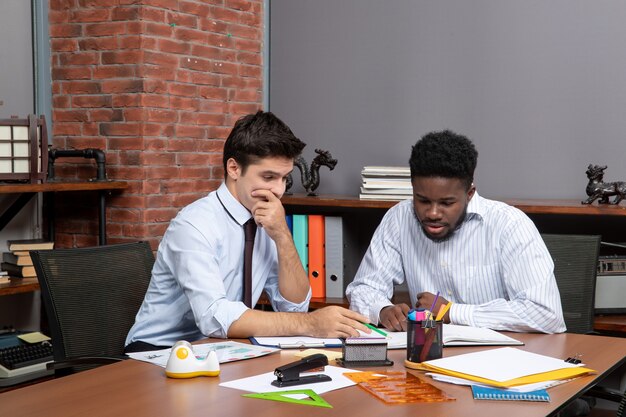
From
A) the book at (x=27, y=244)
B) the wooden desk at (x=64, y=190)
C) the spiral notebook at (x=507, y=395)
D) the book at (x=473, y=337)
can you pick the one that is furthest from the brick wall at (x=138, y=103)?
the spiral notebook at (x=507, y=395)

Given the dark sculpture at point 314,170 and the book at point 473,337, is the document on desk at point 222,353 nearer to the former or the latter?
the book at point 473,337

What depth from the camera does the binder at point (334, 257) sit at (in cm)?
380

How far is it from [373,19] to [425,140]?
1.56 m

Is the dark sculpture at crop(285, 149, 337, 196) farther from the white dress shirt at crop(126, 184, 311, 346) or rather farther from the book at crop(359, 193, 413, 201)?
the white dress shirt at crop(126, 184, 311, 346)

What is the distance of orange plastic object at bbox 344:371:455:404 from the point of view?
5.69ft

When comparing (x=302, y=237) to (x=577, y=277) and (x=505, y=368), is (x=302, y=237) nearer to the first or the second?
(x=577, y=277)

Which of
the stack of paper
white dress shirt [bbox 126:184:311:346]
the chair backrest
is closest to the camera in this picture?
the stack of paper

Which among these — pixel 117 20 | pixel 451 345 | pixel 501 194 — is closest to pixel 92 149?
pixel 117 20

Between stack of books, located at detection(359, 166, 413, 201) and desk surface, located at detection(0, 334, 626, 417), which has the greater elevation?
stack of books, located at detection(359, 166, 413, 201)

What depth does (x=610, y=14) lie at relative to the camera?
3609 millimetres

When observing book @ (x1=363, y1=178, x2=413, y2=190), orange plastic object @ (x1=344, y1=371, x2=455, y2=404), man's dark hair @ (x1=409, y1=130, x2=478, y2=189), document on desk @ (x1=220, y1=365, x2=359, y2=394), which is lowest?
orange plastic object @ (x1=344, y1=371, x2=455, y2=404)

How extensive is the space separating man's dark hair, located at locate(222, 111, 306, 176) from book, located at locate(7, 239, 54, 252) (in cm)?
135

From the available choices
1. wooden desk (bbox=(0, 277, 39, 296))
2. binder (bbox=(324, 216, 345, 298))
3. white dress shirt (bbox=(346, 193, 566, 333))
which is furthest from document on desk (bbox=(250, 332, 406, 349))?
binder (bbox=(324, 216, 345, 298))

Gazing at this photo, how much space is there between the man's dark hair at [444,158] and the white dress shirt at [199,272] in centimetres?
56
